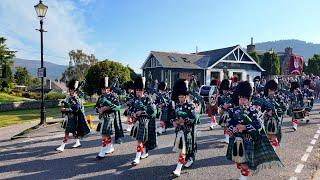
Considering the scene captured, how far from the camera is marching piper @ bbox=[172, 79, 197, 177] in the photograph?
27.6 feet

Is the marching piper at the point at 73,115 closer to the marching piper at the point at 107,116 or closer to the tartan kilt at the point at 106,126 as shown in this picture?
the marching piper at the point at 107,116

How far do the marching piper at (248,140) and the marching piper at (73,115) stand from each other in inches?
206

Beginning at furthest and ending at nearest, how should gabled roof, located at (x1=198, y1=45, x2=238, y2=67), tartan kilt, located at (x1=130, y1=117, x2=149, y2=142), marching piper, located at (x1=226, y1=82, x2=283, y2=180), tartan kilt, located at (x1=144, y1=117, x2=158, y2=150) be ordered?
gabled roof, located at (x1=198, y1=45, x2=238, y2=67), tartan kilt, located at (x1=144, y1=117, x2=158, y2=150), tartan kilt, located at (x1=130, y1=117, x2=149, y2=142), marching piper, located at (x1=226, y1=82, x2=283, y2=180)

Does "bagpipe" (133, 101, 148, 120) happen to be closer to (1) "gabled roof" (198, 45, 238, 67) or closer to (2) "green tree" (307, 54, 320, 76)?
(1) "gabled roof" (198, 45, 238, 67)

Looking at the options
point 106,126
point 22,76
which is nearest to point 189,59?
point 106,126

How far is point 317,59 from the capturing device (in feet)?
213

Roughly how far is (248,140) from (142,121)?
9.75ft

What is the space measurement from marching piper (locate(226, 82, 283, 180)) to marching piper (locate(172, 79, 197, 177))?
1132 mm

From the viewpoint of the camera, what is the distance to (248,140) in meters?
7.48

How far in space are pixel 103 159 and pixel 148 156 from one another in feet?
3.87

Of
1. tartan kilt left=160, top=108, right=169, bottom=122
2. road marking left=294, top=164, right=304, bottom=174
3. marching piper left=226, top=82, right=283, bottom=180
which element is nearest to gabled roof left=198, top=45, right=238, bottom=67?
tartan kilt left=160, top=108, right=169, bottom=122

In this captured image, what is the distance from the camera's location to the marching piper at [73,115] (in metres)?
11.1

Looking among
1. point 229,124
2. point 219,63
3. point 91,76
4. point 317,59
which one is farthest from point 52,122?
point 317,59

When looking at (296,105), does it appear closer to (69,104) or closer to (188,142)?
(188,142)
